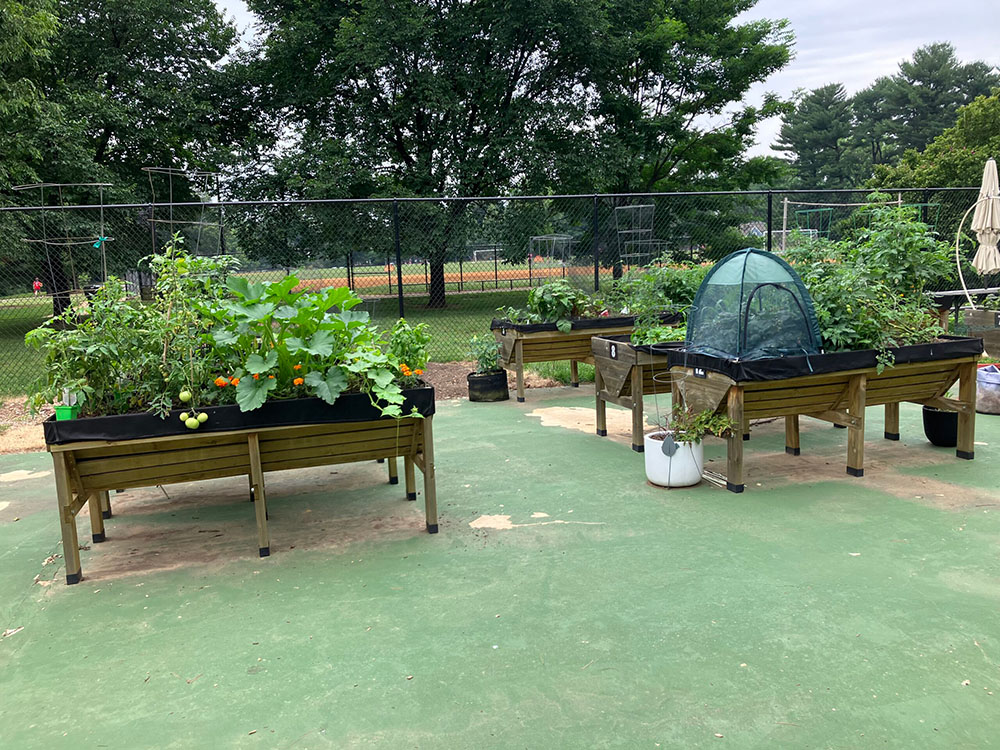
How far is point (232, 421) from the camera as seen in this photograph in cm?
384

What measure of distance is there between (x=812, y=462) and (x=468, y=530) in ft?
9.31

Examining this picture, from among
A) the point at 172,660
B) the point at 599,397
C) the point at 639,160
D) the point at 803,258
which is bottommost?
the point at 172,660

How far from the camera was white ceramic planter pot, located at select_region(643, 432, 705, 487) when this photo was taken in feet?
16.2

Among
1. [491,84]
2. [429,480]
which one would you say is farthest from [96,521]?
[491,84]

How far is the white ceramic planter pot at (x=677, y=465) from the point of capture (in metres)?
4.95

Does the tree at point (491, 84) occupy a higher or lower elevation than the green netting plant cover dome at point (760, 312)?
higher

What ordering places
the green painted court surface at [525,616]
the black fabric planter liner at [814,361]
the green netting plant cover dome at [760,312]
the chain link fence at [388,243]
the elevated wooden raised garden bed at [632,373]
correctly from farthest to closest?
1. the chain link fence at [388,243]
2. the elevated wooden raised garden bed at [632,373]
3. the green netting plant cover dome at [760,312]
4. the black fabric planter liner at [814,361]
5. the green painted court surface at [525,616]

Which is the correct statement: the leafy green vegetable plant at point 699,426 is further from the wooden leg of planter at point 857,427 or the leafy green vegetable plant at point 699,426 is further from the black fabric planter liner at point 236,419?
the black fabric planter liner at point 236,419

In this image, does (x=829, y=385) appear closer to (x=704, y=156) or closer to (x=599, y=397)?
(x=599, y=397)

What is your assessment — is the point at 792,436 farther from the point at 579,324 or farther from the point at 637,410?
the point at 579,324

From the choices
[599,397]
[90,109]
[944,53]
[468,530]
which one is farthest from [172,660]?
[944,53]

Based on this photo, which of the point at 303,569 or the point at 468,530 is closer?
the point at 303,569

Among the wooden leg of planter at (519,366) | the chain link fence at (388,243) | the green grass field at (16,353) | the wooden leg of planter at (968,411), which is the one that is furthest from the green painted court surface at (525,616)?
the chain link fence at (388,243)

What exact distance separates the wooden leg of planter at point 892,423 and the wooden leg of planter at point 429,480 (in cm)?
408
